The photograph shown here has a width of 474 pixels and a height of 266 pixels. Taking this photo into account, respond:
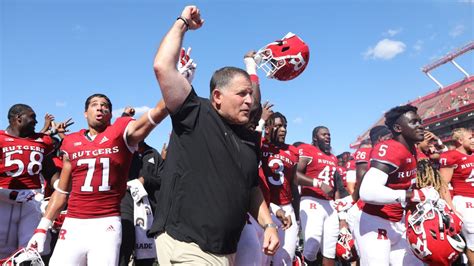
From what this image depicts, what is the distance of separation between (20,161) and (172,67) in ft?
12.2

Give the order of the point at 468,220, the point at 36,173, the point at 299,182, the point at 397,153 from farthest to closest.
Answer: the point at 468,220
the point at 299,182
the point at 36,173
the point at 397,153

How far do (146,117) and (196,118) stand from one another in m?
1.07

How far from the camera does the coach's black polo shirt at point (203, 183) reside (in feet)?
8.30

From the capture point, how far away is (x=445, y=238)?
13.8ft

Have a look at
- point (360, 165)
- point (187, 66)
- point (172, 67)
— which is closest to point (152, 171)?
point (360, 165)

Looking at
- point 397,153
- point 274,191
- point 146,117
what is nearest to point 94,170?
point 146,117

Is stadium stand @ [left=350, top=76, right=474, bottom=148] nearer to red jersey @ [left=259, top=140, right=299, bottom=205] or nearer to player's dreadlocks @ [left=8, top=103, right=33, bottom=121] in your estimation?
red jersey @ [left=259, top=140, right=299, bottom=205]

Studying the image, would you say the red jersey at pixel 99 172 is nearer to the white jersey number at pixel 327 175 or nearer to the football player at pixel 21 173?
the football player at pixel 21 173

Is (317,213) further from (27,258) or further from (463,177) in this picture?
(27,258)

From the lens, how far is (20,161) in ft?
17.6

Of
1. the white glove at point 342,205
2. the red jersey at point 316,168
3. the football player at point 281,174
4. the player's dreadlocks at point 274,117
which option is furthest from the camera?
the white glove at point 342,205

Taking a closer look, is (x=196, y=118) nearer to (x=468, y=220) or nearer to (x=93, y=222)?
(x=93, y=222)

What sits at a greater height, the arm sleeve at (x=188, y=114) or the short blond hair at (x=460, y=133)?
the short blond hair at (x=460, y=133)

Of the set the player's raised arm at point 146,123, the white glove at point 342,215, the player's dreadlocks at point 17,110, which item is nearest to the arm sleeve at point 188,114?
the player's raised arm at point 146,123
